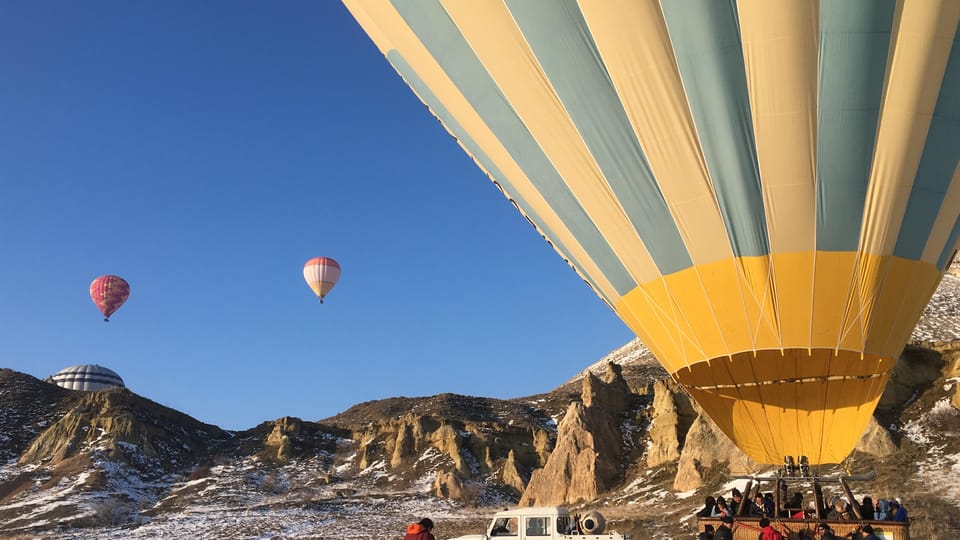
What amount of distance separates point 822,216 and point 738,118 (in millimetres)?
2175

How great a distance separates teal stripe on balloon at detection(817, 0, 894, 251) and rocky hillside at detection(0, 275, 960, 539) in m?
9.19

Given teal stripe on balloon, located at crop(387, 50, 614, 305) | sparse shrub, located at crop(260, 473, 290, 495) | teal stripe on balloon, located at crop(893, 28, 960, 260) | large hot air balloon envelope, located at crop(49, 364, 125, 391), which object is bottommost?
sparse shrub, located at crop(260, 473, 290, 495)

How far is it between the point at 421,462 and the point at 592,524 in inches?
2167

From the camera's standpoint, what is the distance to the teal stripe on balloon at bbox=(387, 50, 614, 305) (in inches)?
610

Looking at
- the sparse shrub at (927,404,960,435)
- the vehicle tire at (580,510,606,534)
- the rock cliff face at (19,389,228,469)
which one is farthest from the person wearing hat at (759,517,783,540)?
the rock cliff face at (19,389,228,469)

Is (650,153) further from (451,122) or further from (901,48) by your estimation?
(451,122)

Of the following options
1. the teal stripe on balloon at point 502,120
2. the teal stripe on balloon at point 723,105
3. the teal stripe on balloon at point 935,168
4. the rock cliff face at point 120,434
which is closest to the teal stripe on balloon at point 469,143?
the teal stripe on balloon at point 502,120

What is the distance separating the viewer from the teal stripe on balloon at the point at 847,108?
11.1 meters

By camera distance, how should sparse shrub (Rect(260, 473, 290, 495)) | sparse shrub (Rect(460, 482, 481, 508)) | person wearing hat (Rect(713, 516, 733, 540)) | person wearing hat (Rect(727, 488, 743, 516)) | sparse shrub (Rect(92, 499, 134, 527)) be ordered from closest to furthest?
person wearing hat (Rect(713, 516, 733, 540)) < person wearing hat (Rect(727, 488, 743, 516)) < sparse shrub (Rect(92, 499, 134, 527)) < sparse shrub (Rect(460, 482, 481, 508)) < sparse shrub (Rect(260, 473, 290, 495))

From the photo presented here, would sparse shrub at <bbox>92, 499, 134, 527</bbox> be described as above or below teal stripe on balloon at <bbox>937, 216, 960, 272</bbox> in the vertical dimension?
below

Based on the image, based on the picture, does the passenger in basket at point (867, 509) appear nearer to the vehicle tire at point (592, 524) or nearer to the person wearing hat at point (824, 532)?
the person wearing hat at point (824, 532)

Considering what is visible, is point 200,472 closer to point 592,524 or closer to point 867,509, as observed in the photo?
point 592,524

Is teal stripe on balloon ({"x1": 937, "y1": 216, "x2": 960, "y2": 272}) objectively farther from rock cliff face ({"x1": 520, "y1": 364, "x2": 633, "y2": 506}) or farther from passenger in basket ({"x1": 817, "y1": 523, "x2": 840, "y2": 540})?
rock cliff face ({"x1": 520, "y1": 364, "x2": 633, "y2": 506})

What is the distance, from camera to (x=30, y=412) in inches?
3221
